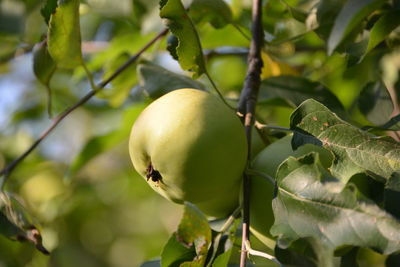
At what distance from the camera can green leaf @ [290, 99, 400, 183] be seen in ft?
2.69

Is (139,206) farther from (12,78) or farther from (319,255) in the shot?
(319,255)

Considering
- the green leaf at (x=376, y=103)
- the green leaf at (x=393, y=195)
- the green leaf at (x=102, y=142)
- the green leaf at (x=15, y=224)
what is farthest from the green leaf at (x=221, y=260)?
the green leaf at (x=102, y=142)

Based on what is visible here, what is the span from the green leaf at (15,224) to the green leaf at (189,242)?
29 cm

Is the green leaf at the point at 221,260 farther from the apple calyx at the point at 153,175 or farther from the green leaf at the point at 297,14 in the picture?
the green leaf at the point at 297,14

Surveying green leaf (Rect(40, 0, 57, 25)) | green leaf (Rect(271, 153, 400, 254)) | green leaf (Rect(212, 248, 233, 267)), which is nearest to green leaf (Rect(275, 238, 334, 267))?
green leaf (Rect(271, 153, 400, 254))

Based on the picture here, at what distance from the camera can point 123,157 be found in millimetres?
3010

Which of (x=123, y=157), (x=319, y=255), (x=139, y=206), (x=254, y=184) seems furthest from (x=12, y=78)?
(x=319, y=255)

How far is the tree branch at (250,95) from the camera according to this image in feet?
2.93

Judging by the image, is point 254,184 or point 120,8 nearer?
point 254,184

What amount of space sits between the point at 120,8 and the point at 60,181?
1206 millimetres

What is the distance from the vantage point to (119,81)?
154 centimetres

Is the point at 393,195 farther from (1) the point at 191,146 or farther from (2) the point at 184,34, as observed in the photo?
(2) the point at 184,34

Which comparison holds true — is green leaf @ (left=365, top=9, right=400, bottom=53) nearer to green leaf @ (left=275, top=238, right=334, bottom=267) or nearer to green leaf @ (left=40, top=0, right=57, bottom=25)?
green leaf @ (left=275, top=238, right=334, bottom=267)

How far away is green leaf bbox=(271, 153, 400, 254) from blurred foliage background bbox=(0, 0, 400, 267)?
0.34m
